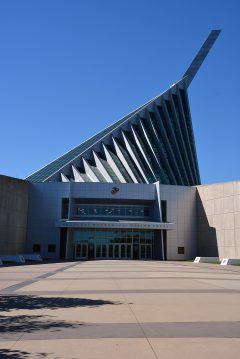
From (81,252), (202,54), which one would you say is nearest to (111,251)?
(81,252)

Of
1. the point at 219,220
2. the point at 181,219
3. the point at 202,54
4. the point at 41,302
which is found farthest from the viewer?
the point at 202,54

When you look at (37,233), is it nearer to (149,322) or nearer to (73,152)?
(73,152)

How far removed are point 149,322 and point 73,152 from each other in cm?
7165

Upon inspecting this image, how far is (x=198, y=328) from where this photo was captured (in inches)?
301

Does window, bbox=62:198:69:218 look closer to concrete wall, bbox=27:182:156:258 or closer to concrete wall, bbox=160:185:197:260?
concrete wall, bbox=27:182:156:258

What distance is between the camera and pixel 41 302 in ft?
36.2

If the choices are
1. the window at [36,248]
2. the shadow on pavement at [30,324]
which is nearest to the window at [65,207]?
the window at [36,248]

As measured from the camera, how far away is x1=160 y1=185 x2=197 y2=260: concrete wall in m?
52.2

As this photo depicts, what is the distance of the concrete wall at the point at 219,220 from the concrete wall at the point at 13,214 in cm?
2286

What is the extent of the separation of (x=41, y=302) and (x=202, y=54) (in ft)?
302

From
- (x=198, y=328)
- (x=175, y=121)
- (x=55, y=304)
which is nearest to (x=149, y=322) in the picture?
(x=198, y=328)

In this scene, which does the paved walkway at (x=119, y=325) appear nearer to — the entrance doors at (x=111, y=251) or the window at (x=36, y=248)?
the window at (x=36, y=248)

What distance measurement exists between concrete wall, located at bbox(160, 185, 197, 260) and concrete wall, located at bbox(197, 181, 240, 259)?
2.78 feet

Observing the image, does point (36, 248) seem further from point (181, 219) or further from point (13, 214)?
point (181, 219)
